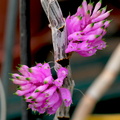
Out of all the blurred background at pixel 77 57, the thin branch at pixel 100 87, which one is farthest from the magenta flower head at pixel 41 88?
the blurred background at pixel 77 57

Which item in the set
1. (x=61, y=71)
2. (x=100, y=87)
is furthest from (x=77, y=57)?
(x=100, y=87)

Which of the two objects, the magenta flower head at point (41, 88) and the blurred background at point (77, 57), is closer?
the magenta flower head at point (41, 88)

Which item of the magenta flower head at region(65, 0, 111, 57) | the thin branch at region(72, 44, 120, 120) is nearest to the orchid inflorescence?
the magenta flower head at region(65, 0, 111, 57)

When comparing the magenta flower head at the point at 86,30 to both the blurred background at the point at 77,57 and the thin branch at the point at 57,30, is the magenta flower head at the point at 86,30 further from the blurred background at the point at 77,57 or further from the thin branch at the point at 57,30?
the blurred background at the point at 77,57

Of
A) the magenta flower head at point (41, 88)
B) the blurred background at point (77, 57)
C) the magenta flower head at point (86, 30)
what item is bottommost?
the magenta flower head at point (41, 88)

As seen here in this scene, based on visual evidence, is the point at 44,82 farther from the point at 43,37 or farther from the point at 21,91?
the point at 43,37

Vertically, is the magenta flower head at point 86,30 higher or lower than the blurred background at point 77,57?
lower

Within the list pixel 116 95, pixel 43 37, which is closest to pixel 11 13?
pixel 116 95

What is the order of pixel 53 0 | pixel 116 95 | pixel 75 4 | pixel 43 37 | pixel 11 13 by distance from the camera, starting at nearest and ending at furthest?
pixel 53 0
pixel 11 13
pixel 116 95
pixel 75 4
pixel 43 37

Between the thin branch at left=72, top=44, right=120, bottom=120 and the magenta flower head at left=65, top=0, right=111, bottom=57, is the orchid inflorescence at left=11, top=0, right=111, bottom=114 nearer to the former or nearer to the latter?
the magenta flower head at left=65, top=0, right=111, bottom=57
